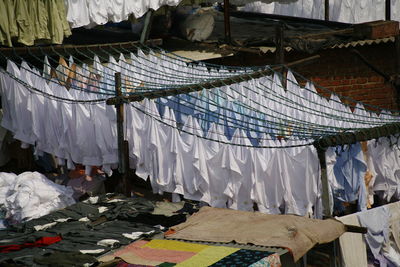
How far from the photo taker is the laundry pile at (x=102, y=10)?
1459cm

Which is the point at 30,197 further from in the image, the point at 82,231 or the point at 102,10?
the point at 102,10

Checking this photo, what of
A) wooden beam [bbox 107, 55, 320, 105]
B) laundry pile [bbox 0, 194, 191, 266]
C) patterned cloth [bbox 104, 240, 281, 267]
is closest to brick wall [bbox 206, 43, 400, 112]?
wooden beam [bbox 107, 55, 320, 105]

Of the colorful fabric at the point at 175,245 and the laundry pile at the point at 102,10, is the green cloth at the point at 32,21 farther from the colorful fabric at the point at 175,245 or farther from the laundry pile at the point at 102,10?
the colorful fabric at the point at 175,245

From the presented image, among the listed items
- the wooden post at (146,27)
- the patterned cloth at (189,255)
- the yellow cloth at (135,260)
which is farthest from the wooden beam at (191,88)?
the yellow cloth at (135,260)

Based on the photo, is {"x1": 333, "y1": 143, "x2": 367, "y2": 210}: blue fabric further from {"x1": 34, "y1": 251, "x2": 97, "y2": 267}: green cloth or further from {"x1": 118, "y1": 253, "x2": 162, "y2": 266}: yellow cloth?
{"x1": 34, "y1": 251, "x2": 97, "y2": 267}: green cloth

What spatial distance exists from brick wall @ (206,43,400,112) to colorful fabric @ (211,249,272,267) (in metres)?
8.63

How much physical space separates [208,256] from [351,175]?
3.19 m

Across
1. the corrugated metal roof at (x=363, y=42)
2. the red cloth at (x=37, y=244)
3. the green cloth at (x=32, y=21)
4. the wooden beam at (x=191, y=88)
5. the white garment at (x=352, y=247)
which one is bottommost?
the white garment at (x=352, y=247)

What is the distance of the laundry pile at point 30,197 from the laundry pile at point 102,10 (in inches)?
142

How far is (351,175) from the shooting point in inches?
452

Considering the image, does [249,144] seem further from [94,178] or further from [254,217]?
[94,178]

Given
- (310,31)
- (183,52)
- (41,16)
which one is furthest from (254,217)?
(310,31)

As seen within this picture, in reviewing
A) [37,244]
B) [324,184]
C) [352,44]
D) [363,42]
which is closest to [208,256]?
[37,244]

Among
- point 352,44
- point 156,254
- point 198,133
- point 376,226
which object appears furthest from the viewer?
point 352,44
